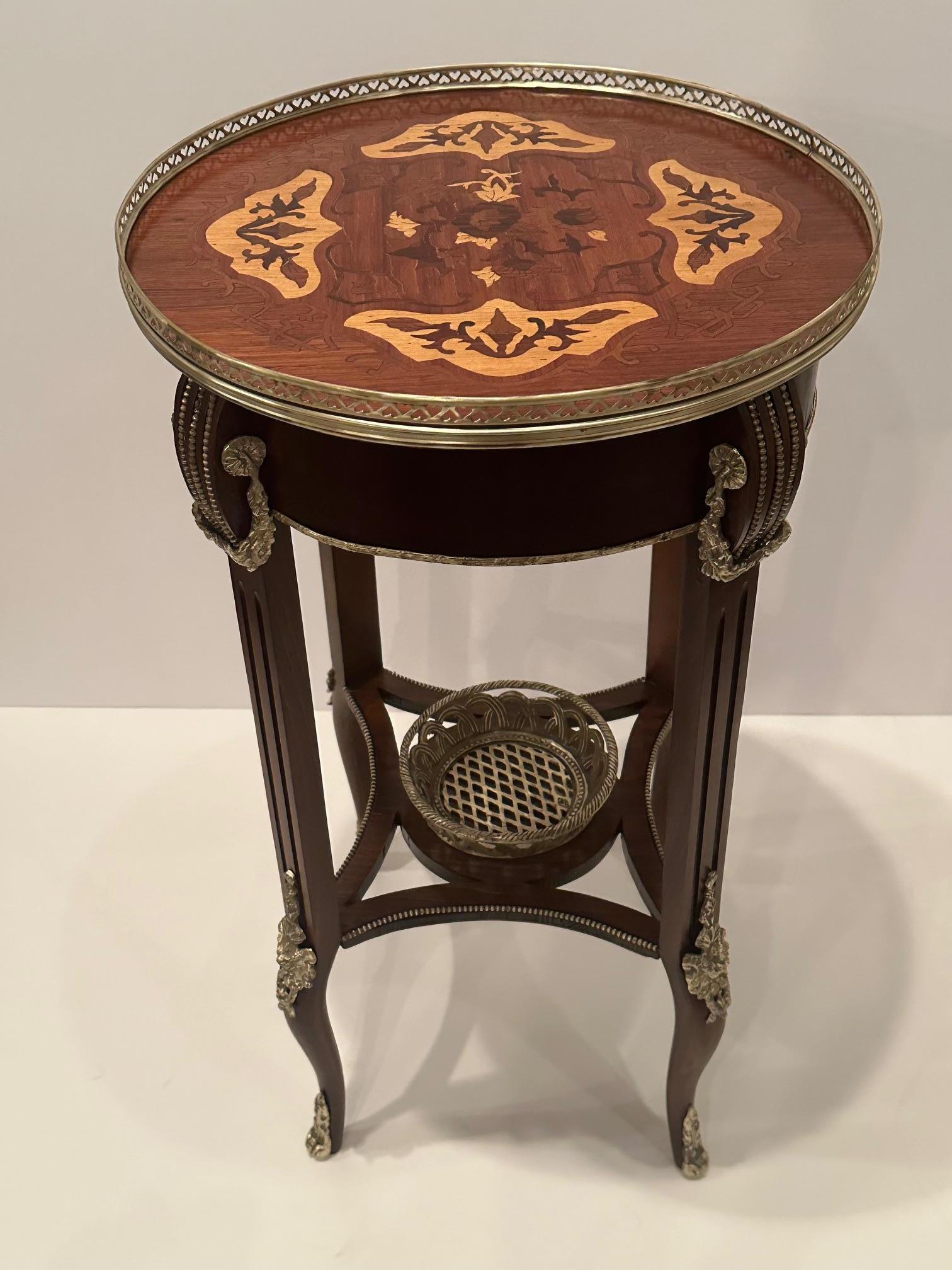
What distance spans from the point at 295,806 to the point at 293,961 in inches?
9.0

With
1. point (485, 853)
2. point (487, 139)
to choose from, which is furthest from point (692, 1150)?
point (487, 139)

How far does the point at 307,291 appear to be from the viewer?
44.6 inches

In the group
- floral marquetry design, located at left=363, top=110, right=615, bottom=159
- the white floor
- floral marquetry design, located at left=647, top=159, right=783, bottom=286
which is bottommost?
the white floor

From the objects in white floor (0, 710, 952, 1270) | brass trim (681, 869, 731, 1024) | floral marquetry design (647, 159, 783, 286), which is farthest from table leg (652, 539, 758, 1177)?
floral marquetry design (647, 159, 783, 286)

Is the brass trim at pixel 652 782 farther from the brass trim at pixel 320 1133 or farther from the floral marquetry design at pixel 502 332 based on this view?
the floral marquetry design at pixel 502 332

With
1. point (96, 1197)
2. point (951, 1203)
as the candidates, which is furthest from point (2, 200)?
point (951, 1203)

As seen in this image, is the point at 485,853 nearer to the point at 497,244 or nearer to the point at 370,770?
the point at 370,770

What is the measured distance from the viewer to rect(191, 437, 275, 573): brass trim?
1.08 metres

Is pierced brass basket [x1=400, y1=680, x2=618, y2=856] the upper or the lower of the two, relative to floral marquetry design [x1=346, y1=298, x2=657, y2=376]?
lower

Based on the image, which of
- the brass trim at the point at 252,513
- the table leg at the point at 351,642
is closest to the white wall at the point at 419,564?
the table leg at the point at 351,642

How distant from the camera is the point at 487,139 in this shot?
1436 mm

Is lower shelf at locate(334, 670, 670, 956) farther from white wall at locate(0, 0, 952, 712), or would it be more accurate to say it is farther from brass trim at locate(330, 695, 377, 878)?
white wall at locate(0, 0, 952, 712)

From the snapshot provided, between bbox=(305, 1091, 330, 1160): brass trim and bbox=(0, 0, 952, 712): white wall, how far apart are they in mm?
950

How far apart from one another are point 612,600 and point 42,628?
42.8 inches
